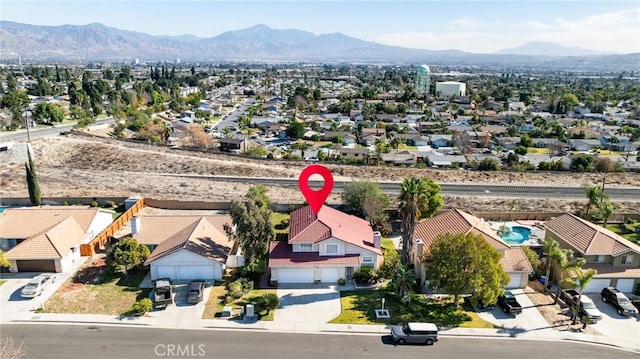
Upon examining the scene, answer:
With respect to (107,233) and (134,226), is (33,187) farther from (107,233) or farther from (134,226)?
(134,226)

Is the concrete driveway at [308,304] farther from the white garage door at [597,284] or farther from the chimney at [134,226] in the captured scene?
the white garage door at [597,284]

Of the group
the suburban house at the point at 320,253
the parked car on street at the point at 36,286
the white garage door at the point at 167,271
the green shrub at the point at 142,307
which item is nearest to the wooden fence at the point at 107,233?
the parked car on street at the point at 36,286

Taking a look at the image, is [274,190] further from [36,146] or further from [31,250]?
[36,146]

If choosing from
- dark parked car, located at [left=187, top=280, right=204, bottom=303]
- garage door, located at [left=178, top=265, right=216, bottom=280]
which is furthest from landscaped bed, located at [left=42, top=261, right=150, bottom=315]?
dark parked car, located at [left=187, top=280, right=204, bottom=303]

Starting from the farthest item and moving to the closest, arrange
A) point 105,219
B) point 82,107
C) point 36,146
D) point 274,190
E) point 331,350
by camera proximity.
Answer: point 82,107 → point 36,146 → point 274,190 → point 105,219 → point 331,350

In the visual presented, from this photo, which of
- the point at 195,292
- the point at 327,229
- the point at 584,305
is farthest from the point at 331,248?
the point at 584,305

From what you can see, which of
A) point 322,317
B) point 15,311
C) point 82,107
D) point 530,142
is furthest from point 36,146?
point 530,142

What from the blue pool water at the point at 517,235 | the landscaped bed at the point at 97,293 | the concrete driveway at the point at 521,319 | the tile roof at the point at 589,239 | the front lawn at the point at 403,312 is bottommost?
the concrete driveway at the point at 521,319
